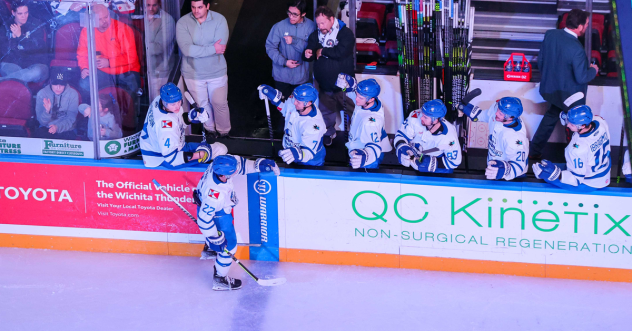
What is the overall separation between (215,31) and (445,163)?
264cm

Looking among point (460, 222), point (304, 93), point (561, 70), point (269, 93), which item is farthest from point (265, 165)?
point (561, 70)

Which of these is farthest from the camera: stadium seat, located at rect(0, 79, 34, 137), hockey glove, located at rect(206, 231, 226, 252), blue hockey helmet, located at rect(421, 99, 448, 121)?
stadium seat, located at rect(0, 79, 34, 137)

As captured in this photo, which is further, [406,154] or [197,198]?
[406,154]

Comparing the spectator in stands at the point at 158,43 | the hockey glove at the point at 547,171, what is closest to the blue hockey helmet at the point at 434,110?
the hockey glove at the point at 547,171

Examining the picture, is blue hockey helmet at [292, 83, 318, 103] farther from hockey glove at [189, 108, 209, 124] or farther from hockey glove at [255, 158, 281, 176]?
hockey glove at [189, 108, 209, 124]

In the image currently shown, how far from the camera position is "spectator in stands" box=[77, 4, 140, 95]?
22.2ft

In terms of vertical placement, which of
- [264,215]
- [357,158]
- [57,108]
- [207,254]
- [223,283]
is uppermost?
[57,108]

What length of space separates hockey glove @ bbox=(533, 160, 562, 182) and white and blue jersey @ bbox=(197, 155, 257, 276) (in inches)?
94.7

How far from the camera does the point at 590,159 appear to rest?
20.4 ft

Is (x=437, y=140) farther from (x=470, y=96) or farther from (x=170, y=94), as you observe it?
(x=170, y=94)

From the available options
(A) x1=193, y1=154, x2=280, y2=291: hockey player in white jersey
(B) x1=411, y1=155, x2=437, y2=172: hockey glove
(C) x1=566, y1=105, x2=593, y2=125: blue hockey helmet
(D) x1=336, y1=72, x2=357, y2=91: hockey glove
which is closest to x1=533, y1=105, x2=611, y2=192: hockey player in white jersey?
(C) x1=566, y1=105, x2=593, y2=125: blue hockey helmet

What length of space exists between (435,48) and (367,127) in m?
1.36

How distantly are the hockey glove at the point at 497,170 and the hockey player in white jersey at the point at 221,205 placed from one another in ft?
5.89

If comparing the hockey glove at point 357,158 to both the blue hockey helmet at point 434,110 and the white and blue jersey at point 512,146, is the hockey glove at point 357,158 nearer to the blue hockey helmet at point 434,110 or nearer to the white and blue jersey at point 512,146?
the blue hockey helmet at point 434,110
